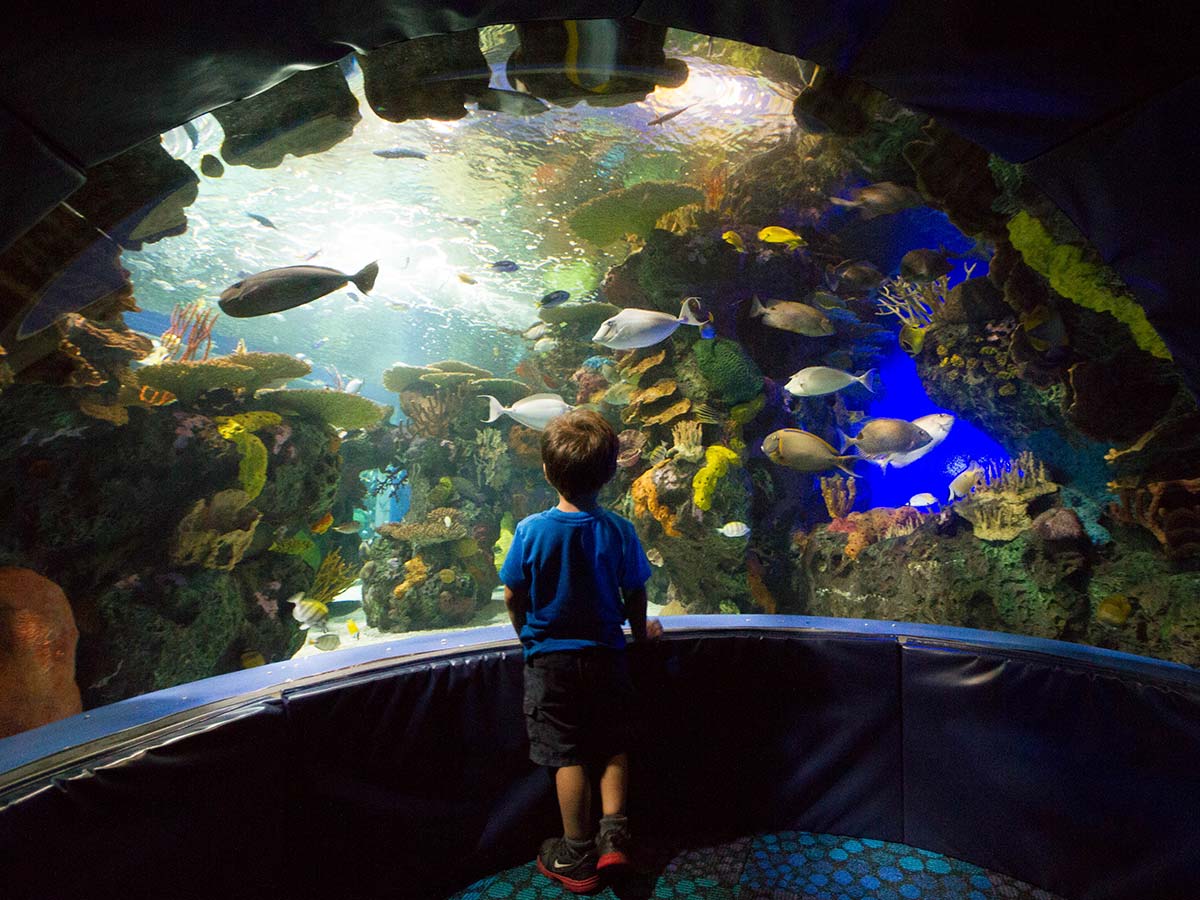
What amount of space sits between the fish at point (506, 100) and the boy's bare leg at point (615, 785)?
3961 mm

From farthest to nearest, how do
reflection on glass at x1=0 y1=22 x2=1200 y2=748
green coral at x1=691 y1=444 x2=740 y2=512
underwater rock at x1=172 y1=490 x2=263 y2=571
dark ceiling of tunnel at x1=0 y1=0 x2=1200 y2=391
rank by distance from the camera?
green coral at x1=691 y1=444 x2=740 y2=512, underwater rock at x1=172 y1=490 x2=263 y2=571, reflection on glass at x1=0 y1=22 x2=1200 y2=748, dark ceiling of tunnel at x1=0 y1=0 x2=1200 y2=391

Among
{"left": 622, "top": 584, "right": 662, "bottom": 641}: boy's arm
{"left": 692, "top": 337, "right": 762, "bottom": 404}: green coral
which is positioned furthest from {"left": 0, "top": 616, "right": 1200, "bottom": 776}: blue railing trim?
{"left": 692, "top": 337, "right": 762, "bottom": 404}: green coral

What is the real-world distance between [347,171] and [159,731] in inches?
463

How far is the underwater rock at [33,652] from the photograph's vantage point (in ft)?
10.4

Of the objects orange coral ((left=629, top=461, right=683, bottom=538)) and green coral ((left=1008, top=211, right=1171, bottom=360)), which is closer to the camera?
green coral ((left=1008, top=211, right=1171, bottom=360))

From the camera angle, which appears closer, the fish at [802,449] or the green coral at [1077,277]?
the green coral at [1077,277]

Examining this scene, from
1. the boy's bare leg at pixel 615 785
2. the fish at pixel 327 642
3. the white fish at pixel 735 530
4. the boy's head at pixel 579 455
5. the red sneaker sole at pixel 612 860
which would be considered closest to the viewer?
the red sneaker sole at pixel 612 860

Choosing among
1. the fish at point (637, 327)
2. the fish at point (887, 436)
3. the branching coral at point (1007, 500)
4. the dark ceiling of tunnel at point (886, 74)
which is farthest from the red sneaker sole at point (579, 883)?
the branching coral at point (1007, 500)

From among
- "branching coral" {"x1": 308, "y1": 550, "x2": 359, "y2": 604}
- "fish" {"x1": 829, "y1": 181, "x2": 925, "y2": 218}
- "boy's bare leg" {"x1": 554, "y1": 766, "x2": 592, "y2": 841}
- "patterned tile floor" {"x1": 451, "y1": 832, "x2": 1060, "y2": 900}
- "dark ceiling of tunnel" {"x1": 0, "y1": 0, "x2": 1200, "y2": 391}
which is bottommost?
"branching coral" {"x1": 308, "y1": 550, "x2": 359, "y2": 604}

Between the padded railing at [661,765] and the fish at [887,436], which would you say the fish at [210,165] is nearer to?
the padded railing at [661,765]

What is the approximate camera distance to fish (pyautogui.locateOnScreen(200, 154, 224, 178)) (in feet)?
14.3

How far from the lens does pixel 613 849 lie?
1.70m

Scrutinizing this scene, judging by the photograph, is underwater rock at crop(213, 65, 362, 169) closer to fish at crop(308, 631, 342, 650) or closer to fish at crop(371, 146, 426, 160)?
fish at crop(371, 146, 426, 160)

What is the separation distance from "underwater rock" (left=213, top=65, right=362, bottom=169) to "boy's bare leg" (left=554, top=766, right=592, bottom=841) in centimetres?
384
